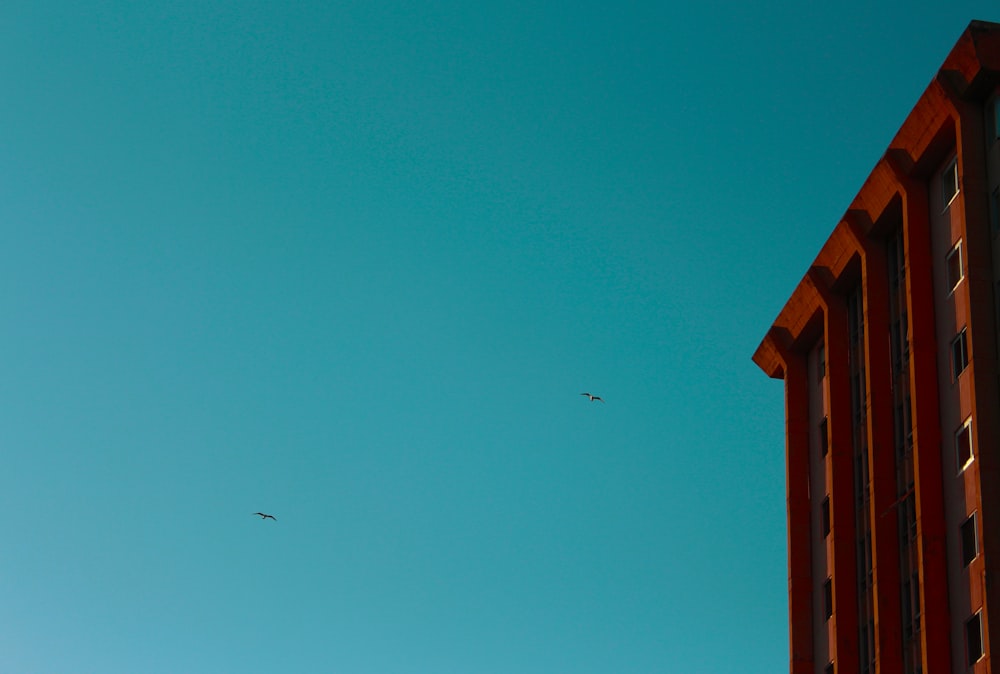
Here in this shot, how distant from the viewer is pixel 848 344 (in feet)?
232

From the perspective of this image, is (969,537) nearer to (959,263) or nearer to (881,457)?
(881,457)

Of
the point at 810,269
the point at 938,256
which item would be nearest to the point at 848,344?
the point at 810,269

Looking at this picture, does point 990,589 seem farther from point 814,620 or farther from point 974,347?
point 814,620

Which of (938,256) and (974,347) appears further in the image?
(938,256)

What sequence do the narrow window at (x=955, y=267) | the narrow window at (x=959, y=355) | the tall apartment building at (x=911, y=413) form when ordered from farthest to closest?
the narrow window at (x=955, y=267), the narrow window at (x=959, y=355), the tall apartment building at (x=911, y=413)

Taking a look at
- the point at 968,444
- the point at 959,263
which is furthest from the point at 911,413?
the point at 959,263

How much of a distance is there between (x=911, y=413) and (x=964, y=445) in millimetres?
4882

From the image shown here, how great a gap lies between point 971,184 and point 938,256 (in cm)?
381

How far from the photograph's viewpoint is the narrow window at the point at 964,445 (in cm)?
5722

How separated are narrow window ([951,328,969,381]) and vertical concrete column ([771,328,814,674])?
50.2 feet

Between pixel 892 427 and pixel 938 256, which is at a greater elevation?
pixel 938 256

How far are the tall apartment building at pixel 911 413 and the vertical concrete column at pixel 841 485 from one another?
0.20 ft

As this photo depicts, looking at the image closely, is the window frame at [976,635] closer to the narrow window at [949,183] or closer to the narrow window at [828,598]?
the narrow window at [828,598]

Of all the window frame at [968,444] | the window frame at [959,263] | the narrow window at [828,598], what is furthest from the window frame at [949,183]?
the narrow window at [828,598]
